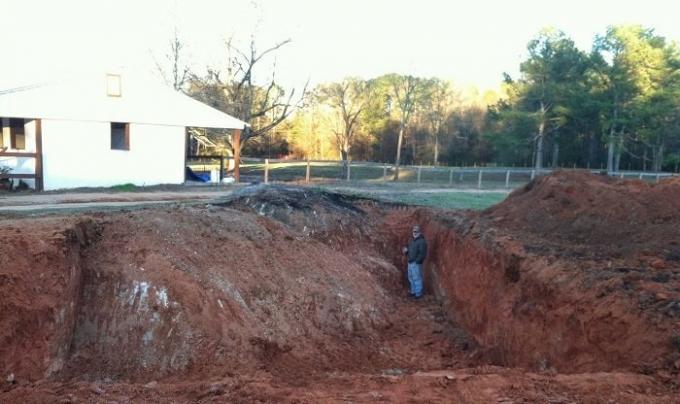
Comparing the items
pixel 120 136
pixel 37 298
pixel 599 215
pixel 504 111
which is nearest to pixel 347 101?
pixel 504 111

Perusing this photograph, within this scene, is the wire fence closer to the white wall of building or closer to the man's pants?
the white wall of building

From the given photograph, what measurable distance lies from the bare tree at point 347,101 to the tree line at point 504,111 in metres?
0.09

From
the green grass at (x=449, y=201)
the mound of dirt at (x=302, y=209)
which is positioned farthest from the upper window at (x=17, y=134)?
the green grass at (x=449, y=201)

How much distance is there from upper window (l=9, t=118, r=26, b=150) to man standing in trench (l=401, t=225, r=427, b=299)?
16.4 meters

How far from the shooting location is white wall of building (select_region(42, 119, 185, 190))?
2033cm

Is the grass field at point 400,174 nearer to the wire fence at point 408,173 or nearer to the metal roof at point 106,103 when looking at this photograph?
the wire fence at point 408,173

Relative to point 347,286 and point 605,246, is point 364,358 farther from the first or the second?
point 605,246

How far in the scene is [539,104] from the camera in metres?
40.7

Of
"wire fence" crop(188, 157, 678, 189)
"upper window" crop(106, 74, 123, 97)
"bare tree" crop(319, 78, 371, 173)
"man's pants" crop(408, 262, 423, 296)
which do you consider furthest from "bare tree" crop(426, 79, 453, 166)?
"man's pants" crop(408, 262, 423, 296)

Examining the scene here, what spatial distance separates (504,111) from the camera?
39.6 metres

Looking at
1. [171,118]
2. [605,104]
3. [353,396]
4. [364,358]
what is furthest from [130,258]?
[605,104]

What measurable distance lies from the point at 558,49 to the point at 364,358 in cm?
3655

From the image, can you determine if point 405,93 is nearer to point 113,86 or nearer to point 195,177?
point 195,177

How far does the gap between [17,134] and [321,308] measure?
56.1 feet
